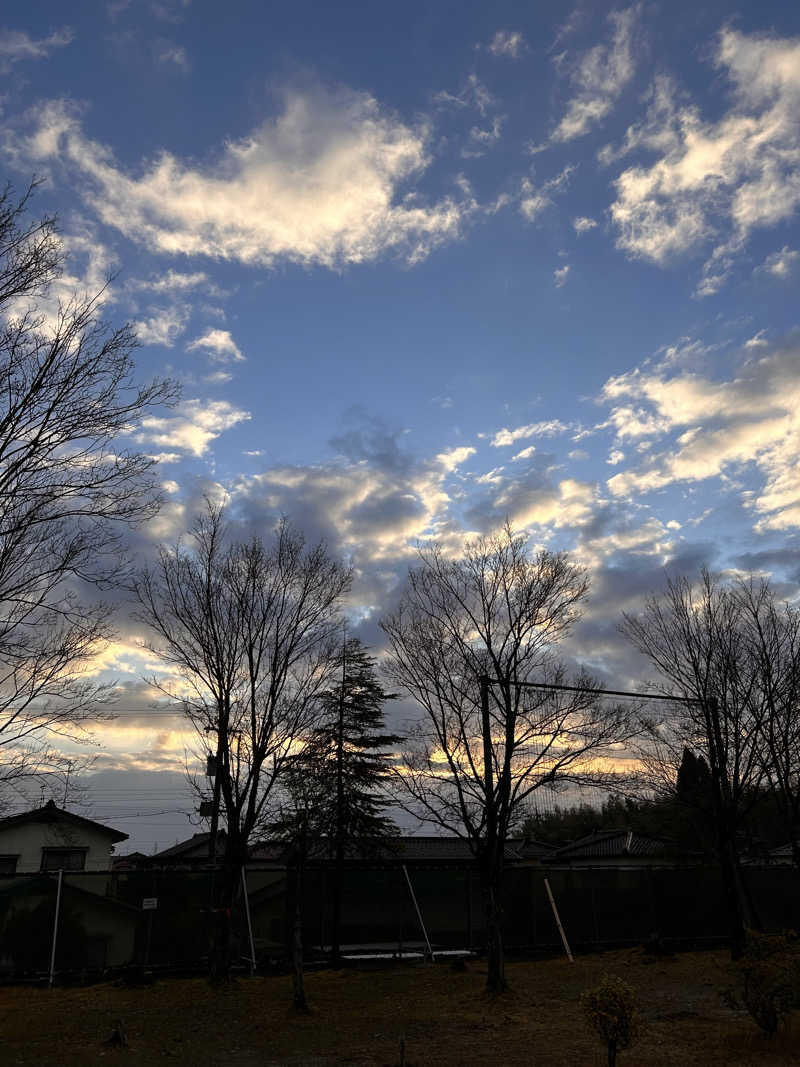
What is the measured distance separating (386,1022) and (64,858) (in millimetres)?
28416

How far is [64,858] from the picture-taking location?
115 feet

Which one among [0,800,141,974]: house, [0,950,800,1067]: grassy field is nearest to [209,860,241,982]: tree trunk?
[0,950,800,1067]: grassy field

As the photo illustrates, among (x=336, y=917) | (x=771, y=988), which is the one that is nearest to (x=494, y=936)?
(x=336, y=917)

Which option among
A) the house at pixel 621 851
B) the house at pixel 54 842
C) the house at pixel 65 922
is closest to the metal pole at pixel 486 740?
the house at pixel 65 922

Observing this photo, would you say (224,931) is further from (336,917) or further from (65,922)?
(336,917)

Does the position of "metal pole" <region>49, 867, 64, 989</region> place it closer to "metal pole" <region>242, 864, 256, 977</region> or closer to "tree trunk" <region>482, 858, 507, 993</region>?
"metal pole" <region>242, 864, 256, 977</region>

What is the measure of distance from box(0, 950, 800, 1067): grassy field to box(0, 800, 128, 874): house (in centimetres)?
2095

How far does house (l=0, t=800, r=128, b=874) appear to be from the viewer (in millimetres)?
33625

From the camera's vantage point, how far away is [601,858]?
1639 inches

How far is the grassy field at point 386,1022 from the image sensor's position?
32.4 feet

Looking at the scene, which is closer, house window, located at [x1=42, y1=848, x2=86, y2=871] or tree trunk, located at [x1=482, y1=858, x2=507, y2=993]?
tree trunk, located at [x1=482, y1=858, x2=507, y2=993]

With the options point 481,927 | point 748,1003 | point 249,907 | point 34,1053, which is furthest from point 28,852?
point 748,1003

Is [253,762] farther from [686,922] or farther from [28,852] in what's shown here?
[28,852]

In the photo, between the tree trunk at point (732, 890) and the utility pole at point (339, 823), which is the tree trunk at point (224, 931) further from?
the tree trunk at point (732, 890)
